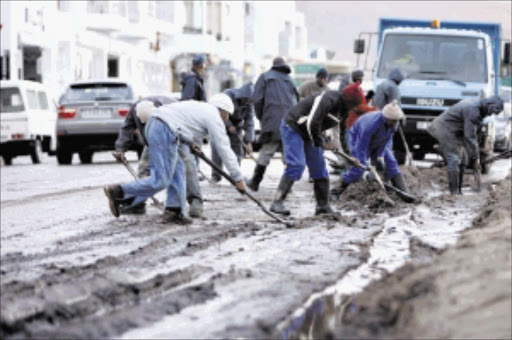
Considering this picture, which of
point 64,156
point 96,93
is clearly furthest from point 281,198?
point 64,156

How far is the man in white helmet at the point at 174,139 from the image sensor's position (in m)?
11.8

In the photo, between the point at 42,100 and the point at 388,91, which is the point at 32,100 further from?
the point at 388,91

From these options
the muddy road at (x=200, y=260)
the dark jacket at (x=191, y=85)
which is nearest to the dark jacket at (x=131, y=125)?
the muddy road at (x=200, y=260)

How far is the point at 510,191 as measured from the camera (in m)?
17.4

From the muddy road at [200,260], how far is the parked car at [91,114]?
8266 mm

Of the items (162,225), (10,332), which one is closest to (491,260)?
(10,332)

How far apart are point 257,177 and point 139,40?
44383mm

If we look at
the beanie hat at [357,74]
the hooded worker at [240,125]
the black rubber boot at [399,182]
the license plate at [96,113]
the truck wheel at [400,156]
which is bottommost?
the truck wheel at [400,156]

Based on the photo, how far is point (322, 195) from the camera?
13547mm

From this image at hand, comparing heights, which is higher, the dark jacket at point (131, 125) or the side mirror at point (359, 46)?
the side mirror at point (359, 46)

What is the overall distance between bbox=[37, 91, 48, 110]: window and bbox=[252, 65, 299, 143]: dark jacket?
12576 millimetres

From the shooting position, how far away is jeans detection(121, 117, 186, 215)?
1196 cm

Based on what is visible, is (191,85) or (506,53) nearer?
(191,85)

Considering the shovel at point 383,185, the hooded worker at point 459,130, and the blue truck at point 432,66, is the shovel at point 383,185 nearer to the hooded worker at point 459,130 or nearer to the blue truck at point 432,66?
the hooded worker at point 459,130
